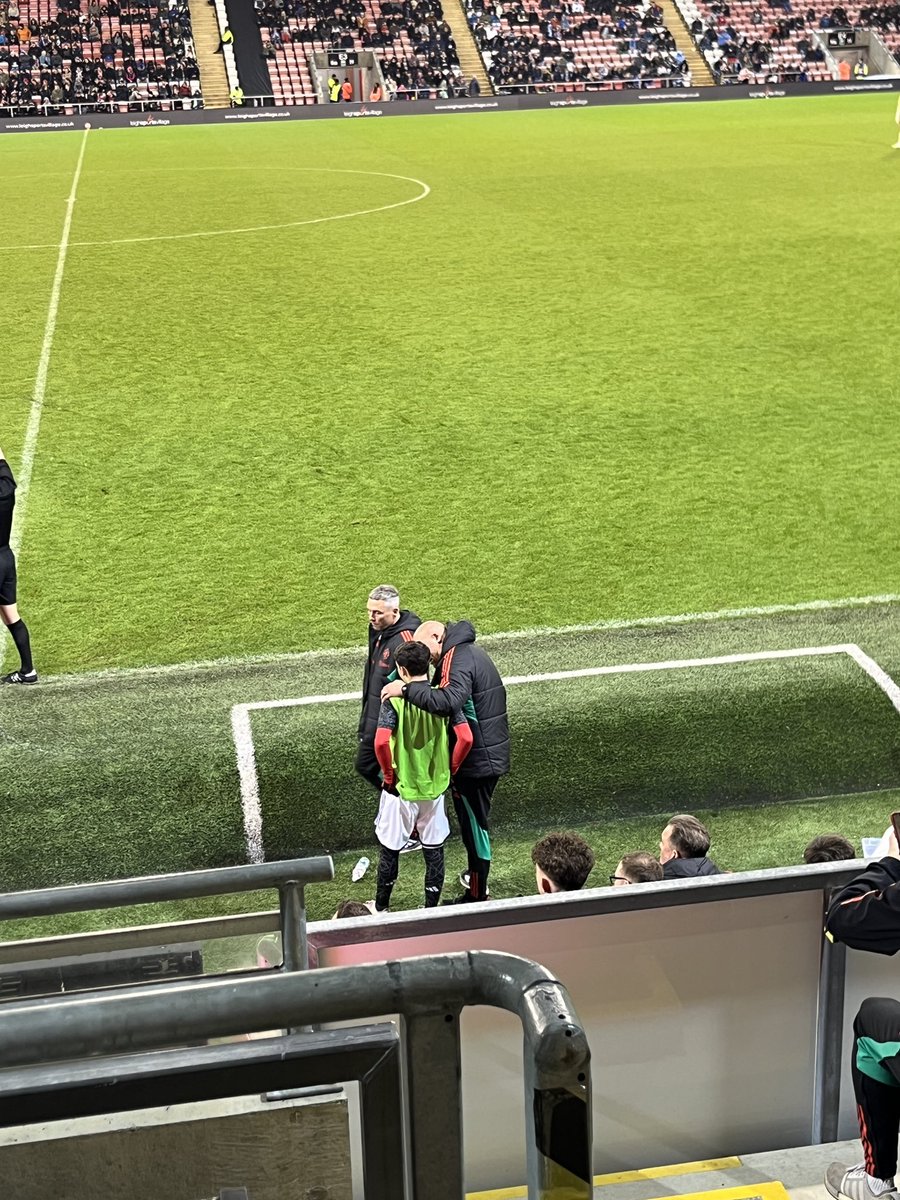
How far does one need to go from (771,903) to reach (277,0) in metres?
51.5

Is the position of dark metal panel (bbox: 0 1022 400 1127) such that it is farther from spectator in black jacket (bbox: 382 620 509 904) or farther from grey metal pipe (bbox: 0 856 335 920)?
spectator in black jacket (bbox: 382 620 509 904)

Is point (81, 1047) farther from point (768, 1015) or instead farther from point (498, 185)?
point (498, 185)

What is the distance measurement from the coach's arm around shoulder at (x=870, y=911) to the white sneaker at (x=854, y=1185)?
24.3 inches

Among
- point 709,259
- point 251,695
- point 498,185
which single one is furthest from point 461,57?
point 251,695

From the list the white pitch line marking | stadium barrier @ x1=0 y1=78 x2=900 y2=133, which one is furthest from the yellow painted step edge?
stadium barrier @ x1=0 y1=78 x2=900 y2=133

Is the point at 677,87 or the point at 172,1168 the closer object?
the point at 172,1168

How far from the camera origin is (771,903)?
14.3 feet

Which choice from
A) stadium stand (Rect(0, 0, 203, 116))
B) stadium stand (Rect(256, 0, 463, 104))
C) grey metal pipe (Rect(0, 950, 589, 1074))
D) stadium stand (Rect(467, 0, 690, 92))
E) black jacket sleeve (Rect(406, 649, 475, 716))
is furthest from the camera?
stadium stand (Rect(467, 0, 690, 92))

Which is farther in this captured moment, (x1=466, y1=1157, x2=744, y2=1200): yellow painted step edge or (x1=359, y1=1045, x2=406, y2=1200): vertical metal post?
(x1=466, y1=1157, x2=744, y2=1200): yellow painted step edge

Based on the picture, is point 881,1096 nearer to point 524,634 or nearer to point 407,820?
point 407,820

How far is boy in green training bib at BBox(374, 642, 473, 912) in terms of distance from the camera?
271 inches

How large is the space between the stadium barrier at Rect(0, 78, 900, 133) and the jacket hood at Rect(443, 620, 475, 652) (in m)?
37.0

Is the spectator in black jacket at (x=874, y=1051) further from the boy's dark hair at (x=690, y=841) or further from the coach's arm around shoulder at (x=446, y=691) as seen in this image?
the coach's arm around shoulder at (x=446, y=691)

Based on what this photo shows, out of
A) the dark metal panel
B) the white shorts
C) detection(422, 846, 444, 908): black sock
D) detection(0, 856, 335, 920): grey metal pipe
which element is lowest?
detection(422, 846, 444, 908): black sock
